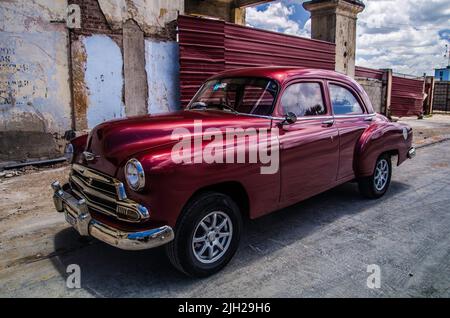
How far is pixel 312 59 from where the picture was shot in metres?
11.5

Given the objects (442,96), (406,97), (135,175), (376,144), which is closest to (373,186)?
(376,144)

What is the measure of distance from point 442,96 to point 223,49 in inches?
793

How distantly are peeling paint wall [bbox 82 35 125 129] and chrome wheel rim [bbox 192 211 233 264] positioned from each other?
4.89 m

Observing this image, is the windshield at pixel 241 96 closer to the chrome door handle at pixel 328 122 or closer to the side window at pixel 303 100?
the side window at pixel 303 100

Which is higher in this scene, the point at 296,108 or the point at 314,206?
the point at 296,108

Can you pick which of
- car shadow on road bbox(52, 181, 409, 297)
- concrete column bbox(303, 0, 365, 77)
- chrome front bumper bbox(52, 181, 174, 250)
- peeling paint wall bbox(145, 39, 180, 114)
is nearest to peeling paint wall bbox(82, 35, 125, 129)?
peeling paint wall bbox(145, 39, 180, 114)

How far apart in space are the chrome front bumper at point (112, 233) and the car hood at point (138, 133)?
367 mm

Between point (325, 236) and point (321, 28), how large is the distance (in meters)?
10.0

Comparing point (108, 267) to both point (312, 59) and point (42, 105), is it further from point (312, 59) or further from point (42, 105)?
point (312, 59)

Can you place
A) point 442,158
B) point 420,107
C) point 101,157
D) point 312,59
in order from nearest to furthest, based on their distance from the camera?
point 101,157, point 442,158, point 312,59, point 420,107

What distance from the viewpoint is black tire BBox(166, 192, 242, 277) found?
2.81m

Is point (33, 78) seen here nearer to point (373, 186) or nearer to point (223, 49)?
point (223, 49)

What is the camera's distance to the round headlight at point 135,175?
104 inches

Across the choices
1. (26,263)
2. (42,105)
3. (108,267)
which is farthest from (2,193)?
(108,267)
